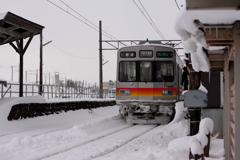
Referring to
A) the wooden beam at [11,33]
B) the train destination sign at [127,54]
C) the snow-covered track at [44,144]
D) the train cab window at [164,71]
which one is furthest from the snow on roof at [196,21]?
the wooden beam at [11,33]

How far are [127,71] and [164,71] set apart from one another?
157cm

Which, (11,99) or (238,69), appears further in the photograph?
(11,99)

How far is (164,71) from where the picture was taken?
14453mm

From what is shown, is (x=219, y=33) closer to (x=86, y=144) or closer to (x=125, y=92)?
(x=86, y=144)

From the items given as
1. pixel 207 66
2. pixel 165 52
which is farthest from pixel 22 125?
pixel 207 66

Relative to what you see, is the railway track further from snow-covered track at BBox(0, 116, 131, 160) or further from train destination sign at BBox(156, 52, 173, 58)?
train destination sign at BBox(156, 52, 173, 58)

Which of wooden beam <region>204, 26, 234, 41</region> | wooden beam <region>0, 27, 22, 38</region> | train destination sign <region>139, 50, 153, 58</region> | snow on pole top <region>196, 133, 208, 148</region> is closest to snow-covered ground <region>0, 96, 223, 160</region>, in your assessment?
snow on pole top <region>196, 133, 208, 148</region>

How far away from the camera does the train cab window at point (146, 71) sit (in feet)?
47.4

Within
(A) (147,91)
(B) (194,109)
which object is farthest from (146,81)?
(B) (194,109)

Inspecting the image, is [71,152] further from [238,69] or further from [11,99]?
[11,99]

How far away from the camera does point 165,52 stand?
14.5 m

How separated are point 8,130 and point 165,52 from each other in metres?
7.04

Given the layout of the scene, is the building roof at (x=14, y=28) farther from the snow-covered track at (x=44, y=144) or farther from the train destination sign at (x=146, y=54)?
the snow-covered track at (x=44, y=144)

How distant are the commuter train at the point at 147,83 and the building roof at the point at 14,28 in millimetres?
3846
